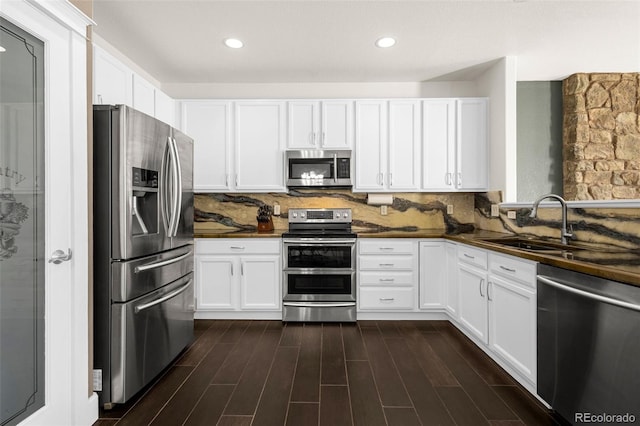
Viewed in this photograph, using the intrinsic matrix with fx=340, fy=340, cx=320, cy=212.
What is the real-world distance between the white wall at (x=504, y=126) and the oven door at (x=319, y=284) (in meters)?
1.83

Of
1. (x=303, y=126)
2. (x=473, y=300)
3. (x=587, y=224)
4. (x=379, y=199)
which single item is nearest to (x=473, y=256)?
(x=473, y=300)

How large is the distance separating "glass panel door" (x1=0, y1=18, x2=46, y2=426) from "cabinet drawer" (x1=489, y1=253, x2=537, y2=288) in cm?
261

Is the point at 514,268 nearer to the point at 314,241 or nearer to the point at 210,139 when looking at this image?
the point at 314,241

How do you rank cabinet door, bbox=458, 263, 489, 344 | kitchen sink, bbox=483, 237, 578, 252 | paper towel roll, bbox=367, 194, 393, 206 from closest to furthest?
kitchen sink, bbox=483, 237, 578, 252 < cabinet door, bbox=458, 263, 489, 344 < paper towel roll, bbox=367, 194, 393, 206

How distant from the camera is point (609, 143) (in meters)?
3.70

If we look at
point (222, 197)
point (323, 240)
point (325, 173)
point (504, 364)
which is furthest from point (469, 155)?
point (222, 197)

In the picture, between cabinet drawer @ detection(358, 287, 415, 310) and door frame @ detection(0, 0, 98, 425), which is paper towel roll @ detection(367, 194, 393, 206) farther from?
door frame @ detection(0, 0, 98, 425)

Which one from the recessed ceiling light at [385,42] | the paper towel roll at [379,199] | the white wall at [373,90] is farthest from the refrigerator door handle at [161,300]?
the recessed ceiling light at [385,42]

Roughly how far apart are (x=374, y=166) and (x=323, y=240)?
3.43 ft

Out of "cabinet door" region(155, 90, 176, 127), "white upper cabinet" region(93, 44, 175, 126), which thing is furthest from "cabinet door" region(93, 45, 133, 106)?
"cabinet door" region(155, 90, 176, 127)

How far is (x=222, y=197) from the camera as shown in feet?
13.7

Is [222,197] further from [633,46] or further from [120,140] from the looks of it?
[633,46]

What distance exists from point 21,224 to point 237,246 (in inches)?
82.4

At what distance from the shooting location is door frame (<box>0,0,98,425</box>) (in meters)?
1.62
